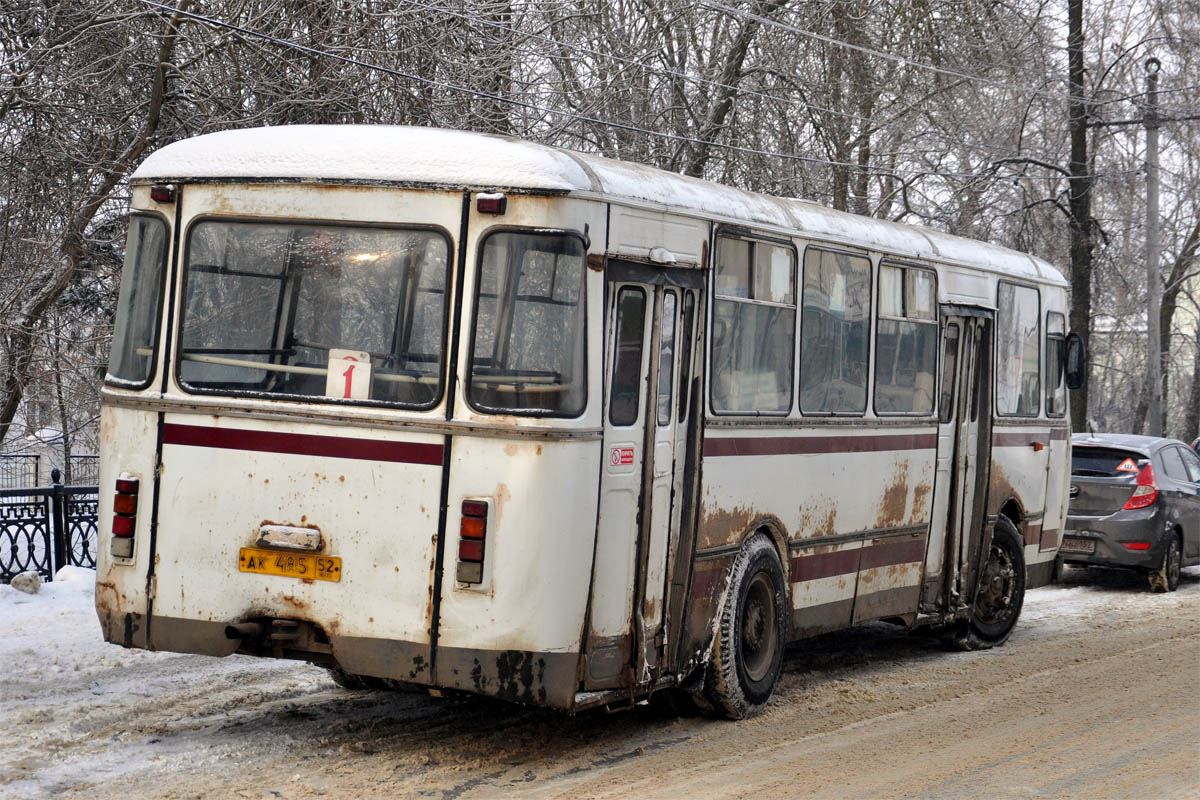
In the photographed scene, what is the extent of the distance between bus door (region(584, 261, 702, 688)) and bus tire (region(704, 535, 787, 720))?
665 millimetres

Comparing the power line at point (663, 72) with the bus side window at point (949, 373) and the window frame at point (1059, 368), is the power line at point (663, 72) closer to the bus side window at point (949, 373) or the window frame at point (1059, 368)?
the window frame at point (1059, 368)

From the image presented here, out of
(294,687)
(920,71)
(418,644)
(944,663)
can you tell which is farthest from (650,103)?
(418,644)

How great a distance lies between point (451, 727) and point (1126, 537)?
9.45 m

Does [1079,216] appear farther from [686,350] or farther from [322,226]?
[322,226]

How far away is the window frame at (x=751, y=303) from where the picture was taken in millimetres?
7988

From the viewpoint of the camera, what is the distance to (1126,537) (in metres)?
15.0

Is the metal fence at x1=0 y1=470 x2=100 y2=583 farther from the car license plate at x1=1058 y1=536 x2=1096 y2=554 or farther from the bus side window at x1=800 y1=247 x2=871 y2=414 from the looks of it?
the car license plate at x1=1058 y1=536 x2=1096 y2=554

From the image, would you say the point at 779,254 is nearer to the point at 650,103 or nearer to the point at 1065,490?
the point at 1065,490

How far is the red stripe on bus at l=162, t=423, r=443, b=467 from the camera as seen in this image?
6688 mm

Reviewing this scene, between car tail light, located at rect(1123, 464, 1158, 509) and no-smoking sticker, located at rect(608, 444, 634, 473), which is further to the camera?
car tail light, located at rect(1123, 464, 1158, 509)

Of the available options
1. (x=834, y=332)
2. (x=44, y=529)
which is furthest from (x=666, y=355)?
(x=44, y=529)

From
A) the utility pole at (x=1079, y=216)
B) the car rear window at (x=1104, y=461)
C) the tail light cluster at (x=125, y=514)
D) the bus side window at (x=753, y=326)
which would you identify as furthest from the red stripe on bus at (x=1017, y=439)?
the utility pole at (x=1079, y=216)

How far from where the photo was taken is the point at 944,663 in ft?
35.6

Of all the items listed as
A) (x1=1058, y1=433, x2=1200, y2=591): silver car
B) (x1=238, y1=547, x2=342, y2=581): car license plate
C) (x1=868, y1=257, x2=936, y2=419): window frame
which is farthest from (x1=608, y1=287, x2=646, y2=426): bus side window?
(x1=1058, y1=433, x2=1200, y2=591): silver car
